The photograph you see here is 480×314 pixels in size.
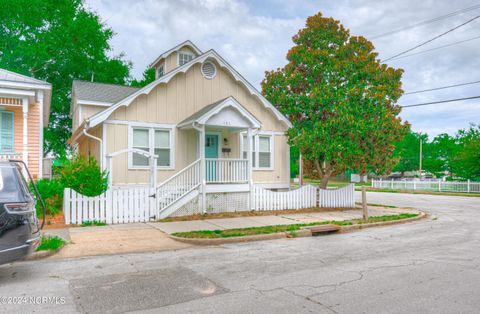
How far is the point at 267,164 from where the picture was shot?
57.2ft

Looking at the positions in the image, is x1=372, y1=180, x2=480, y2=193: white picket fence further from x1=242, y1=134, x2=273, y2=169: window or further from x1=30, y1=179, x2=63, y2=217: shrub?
x1=30, y1=179, x2=63, y2=217: shrub

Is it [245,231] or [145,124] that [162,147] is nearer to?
[145,124]

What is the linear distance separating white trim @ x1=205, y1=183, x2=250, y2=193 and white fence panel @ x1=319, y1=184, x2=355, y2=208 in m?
3.81

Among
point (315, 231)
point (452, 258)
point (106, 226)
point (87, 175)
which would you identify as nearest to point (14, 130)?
point (87, 175)

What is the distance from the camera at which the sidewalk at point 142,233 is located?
26.5ft

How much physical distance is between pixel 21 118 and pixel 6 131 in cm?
79


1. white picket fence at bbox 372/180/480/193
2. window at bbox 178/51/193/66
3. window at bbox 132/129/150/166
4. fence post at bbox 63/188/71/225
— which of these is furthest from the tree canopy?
white picket fence at bbox 372/180/480/193

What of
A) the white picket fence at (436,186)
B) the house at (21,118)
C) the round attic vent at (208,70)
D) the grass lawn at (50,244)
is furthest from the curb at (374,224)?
the white picket fence at (436,186)

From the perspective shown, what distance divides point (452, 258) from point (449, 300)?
292cm

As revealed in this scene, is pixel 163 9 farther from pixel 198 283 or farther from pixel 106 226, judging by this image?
pixel 198 283

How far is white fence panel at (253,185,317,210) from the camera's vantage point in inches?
587

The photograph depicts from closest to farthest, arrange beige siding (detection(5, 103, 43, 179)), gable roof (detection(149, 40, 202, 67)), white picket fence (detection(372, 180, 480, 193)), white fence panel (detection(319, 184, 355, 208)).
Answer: beige siding (detection(5, 103, 43, 179)), white fence panel (detection(319, 184, 355, 208)), gable roof (detection(149, 40, 202, 67)), white picket fence (detection(372, 180, 480, 193))

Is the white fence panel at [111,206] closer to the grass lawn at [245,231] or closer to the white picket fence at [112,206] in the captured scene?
the white picket fence at [112,206]

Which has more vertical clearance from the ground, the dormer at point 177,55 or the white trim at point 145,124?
the dormer at point 177,55
